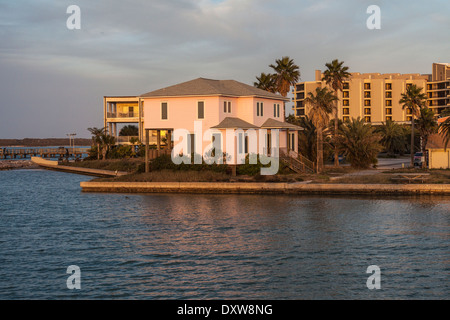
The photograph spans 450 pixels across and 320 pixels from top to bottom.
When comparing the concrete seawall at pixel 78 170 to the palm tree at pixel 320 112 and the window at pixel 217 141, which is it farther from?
the palm tree at pixel 320 112

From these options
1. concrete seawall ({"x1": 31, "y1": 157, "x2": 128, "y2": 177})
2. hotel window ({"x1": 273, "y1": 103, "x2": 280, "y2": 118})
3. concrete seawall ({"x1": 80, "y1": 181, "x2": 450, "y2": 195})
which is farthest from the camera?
concrete seawall ({"x1": 31, "y1": 157, "x2": 128, "y2": 177})

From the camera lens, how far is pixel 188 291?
1825cm

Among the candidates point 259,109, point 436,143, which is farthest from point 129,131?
point 436,143

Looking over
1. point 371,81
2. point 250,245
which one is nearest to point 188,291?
point 250,245

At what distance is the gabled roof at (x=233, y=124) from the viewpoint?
170ft

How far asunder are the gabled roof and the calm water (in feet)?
39.4

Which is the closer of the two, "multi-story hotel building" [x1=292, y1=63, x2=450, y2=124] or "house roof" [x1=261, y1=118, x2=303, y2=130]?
"house roof" [x1=261, y1=118, x2=303, y2=130]

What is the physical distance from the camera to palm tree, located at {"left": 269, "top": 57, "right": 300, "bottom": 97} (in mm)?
73375

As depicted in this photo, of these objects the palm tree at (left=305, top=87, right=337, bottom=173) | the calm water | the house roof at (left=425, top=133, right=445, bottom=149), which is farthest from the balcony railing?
the calm water

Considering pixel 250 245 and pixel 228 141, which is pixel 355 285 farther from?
pixel 228 141

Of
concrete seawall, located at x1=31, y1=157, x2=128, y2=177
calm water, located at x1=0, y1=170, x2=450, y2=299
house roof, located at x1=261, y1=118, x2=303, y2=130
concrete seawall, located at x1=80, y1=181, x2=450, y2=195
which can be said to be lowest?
calm water, located at x1=0, y1=170, x2=450, y2=299

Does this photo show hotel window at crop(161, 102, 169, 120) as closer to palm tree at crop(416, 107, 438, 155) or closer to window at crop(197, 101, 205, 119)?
window at crop(197, 101, 205, 119)

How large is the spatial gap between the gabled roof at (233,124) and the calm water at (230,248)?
39.4ft

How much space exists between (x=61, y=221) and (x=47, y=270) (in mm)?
12823
